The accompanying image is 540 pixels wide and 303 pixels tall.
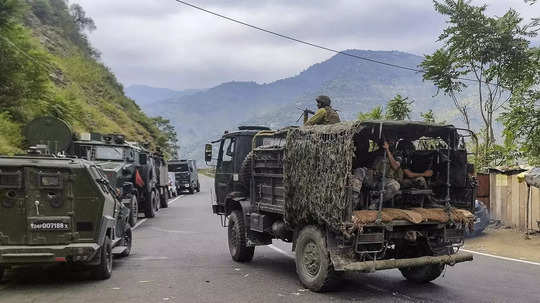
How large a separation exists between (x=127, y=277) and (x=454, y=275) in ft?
17.0

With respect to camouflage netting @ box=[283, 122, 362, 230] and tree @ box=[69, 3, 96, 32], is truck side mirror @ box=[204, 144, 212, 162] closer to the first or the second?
camouflage netting @ box=[283, 122, 362, 230]

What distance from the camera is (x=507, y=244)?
12805mm

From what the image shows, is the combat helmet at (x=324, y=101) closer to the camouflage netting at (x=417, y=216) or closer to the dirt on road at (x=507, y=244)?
the camouflage netting at (x=417, y=216)

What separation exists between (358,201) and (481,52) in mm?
13513

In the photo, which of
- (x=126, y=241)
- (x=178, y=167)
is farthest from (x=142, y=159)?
(x=178, y=167)

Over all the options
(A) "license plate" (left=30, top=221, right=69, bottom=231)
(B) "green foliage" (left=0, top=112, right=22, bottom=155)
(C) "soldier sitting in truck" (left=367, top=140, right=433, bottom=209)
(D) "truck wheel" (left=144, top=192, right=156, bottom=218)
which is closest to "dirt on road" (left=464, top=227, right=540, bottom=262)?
(C) "soldier sitting in truck" (left=367, top=140, right=433, bottom=209)

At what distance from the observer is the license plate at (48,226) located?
7401 mm

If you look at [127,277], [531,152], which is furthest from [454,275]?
[531,152]

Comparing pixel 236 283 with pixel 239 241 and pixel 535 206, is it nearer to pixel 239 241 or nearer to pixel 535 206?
pixel 239 241

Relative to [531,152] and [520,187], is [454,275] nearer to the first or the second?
[520,187]

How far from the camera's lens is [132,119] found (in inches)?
2148

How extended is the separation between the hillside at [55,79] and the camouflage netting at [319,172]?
41.7 ft

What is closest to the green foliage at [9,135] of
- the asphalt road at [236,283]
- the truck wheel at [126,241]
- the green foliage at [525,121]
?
the truck wheel at [126,241]

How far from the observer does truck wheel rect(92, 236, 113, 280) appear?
7.94 meters
